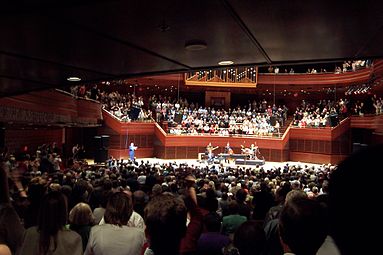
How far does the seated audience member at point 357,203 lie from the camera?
66cm

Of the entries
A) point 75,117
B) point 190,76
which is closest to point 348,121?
point 190,76

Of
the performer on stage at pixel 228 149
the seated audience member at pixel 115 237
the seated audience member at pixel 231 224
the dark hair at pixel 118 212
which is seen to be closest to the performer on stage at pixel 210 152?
the performer on stage at pixel 228 149

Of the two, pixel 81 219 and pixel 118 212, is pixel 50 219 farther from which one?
pixel 81 219

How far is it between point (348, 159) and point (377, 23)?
1919 mm

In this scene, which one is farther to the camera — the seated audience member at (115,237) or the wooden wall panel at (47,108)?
the wooden wall panel at (47,108)

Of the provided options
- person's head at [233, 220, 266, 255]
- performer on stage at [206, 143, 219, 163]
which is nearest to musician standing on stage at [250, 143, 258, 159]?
performer on stage at [206, 143, 219, 163]

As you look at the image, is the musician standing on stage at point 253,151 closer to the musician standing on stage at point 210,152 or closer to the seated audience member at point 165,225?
the musician standing on stage at point 210,152

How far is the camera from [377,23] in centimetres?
225

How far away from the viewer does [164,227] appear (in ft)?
5.61

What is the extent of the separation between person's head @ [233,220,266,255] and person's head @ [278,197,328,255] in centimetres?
81

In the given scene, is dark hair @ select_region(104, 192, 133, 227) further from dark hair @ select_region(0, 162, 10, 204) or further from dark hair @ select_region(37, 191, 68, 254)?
dark hair @ select_region(0, 162, 10, 204)

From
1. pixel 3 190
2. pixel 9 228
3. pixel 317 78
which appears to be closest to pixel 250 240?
pixel 9 228

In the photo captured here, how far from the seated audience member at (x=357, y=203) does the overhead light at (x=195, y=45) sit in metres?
2.21

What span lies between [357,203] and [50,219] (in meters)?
2.31
